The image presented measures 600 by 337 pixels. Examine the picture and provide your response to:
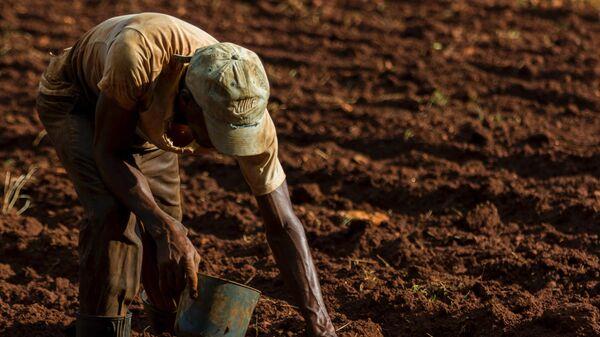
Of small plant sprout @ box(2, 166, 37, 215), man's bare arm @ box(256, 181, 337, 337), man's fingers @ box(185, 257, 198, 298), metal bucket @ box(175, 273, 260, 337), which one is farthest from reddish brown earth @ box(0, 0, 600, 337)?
man's fingers @ box(185, 257, 198, 298)

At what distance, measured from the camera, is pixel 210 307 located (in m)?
3.71

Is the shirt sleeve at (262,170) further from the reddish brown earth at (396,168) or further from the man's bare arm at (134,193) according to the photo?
the reddish brown earth at (396,168)

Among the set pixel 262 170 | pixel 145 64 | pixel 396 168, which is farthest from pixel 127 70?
pixel 396 168

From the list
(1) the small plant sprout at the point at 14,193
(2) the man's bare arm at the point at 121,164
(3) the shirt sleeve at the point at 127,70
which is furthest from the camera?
(1) the small plant sprout at the point at 14,193

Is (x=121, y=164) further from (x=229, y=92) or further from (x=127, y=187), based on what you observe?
(x=229, y=92)

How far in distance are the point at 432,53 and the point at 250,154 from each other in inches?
199

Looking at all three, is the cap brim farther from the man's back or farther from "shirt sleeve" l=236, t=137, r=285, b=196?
the man's back

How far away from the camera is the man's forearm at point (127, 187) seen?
372cm

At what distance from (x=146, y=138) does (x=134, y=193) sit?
0.23 metres

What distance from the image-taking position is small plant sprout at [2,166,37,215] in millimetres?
5864

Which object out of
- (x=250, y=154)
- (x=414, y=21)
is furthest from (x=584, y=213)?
(x=414, y=21)

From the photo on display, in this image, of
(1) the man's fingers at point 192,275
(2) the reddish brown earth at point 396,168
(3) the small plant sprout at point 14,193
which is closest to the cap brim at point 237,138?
(1) the man's fingers at point 192,275

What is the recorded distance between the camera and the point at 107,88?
3582mm

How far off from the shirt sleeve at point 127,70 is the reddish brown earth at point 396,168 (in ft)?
4.58
